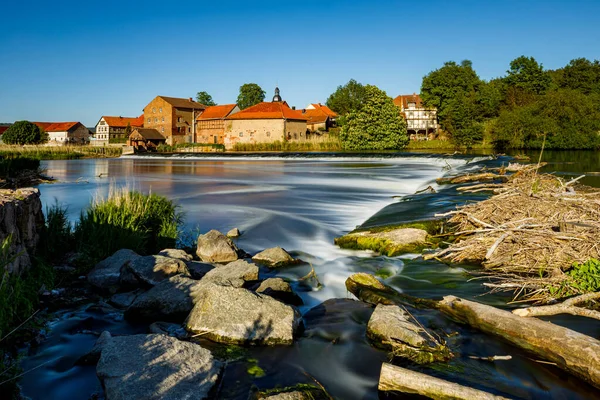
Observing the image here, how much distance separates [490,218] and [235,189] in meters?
16.7

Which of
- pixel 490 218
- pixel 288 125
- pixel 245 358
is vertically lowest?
pixel 245 358

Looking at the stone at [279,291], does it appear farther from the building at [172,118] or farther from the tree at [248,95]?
the tree at [248,95]

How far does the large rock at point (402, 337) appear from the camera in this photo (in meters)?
4.65

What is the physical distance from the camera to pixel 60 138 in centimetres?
12225

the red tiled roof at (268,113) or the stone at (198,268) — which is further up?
the red tiled roof at (268,113)

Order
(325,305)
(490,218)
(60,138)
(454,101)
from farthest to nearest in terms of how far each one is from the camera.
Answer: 1. (60,138)
2. (454,101)
3. (490,218)
4. (325,305)

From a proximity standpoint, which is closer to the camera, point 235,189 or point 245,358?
point 245,358

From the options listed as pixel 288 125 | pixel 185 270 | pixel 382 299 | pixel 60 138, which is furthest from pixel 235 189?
pixel 60 138

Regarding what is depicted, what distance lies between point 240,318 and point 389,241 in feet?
16.0

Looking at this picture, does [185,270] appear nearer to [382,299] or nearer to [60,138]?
[382,299]

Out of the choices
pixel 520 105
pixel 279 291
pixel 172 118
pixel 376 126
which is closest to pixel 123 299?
pixel 279 291

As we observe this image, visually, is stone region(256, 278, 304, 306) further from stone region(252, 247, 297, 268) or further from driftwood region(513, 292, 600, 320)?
driftwood region(513, 292, 600, 320)

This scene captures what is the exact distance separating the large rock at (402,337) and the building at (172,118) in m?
80.3

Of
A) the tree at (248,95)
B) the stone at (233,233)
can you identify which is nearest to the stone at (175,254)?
the stone at (233,233)
